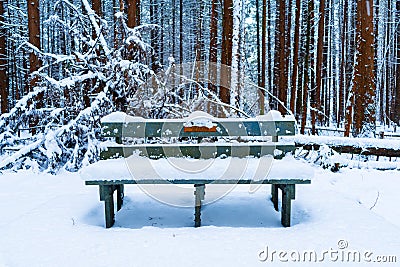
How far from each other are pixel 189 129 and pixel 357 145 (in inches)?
158

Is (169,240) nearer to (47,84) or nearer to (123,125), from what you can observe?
(123,125)

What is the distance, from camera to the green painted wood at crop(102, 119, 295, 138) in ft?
13.3

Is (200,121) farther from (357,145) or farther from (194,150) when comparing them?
(357,145)

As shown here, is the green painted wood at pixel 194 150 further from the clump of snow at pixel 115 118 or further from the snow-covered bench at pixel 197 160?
the clump of snow at pixel 115 118

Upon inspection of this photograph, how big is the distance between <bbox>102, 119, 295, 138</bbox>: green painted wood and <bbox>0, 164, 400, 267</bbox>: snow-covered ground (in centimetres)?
90

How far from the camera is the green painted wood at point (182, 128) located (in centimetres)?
406

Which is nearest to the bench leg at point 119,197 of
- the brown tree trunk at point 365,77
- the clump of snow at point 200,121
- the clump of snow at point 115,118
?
the clump of snow at point 115,118

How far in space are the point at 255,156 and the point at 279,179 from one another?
706mm

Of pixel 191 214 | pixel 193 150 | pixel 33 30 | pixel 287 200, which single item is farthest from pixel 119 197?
pixel 33 30

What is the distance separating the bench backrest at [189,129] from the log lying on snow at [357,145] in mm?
2804

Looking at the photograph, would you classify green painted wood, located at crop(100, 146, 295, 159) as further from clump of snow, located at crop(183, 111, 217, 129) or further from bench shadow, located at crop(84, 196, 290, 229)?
bench shadow, located at crop(84, 196, 290, 229)

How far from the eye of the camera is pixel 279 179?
3453 millimetres

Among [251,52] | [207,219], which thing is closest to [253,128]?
[207,219]

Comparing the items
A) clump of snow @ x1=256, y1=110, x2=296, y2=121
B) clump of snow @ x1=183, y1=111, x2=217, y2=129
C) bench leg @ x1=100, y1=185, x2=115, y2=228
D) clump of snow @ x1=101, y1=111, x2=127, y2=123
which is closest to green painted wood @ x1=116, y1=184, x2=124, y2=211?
bench leg @ x1=100, y1=185, x2=115, y2=228
